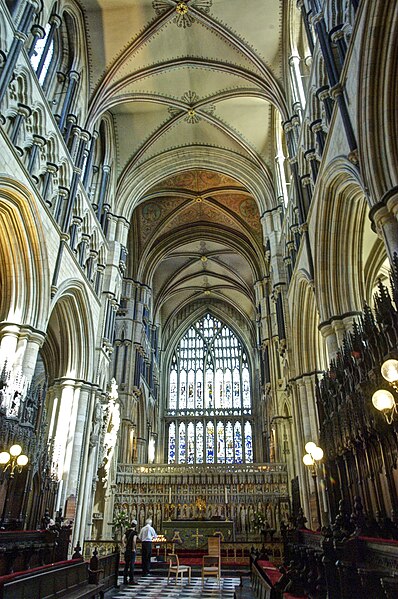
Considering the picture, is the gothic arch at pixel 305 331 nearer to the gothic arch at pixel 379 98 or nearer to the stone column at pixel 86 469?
the gothic arch at pixel 379 98

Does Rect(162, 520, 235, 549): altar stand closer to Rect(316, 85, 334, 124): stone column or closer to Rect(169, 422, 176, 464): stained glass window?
Rect(316, 85, 334, 124): stone column

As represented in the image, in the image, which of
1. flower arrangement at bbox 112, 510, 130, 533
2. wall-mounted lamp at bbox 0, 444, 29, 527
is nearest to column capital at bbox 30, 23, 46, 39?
wall-mounted lamp at bbox 0, 444, 29, 527

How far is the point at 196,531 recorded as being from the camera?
49.8ft

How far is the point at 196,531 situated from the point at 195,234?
54.6 feet

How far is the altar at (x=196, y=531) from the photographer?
1452 centimetres

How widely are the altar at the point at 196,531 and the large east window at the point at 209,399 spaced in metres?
15.8

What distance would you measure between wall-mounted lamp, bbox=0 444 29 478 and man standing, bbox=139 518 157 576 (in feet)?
10.1

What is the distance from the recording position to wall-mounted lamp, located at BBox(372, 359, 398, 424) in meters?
5.37

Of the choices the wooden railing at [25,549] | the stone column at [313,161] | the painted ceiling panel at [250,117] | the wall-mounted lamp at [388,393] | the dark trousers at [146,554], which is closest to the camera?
the wall-mounted lamp at [388,393]

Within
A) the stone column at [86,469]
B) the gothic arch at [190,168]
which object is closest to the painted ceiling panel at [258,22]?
the gothic arch at [190,168]

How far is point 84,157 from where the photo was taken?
1531 cm

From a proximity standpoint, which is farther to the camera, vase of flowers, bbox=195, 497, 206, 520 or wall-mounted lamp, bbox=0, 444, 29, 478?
vase of flowers, bbox=195, 497, 206, 520

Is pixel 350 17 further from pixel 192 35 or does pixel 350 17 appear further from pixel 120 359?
pixel 120 359

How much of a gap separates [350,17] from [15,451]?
10.6 metres
